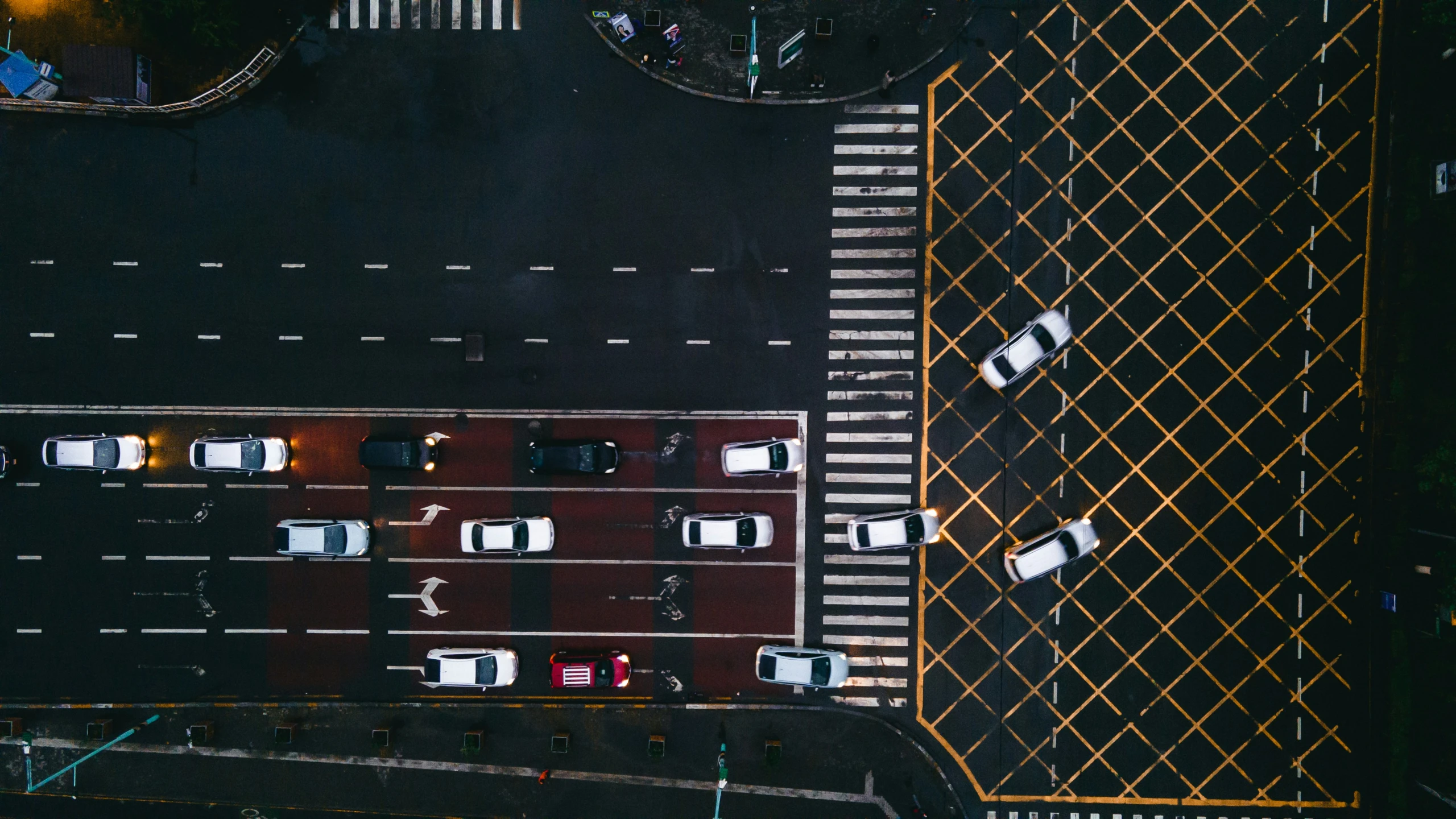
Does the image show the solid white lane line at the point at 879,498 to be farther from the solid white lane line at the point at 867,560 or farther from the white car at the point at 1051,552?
the white car at the point at 1051,552

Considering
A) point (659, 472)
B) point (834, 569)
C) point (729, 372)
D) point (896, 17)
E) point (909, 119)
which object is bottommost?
point (834, 569)

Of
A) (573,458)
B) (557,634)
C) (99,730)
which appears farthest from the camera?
(557,634)

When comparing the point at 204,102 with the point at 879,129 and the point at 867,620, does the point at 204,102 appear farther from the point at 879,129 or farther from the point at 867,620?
the point at 867,620

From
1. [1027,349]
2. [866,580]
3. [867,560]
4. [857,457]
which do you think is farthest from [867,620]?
[1027,349]

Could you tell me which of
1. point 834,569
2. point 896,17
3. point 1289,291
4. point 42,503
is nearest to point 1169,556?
point 1289,291

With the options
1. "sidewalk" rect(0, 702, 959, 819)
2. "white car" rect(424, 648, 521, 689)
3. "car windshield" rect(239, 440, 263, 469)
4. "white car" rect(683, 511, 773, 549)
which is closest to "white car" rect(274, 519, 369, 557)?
"car windshield" rect(239, 440, 263, 469)

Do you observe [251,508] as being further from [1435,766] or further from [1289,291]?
[1435,766]
